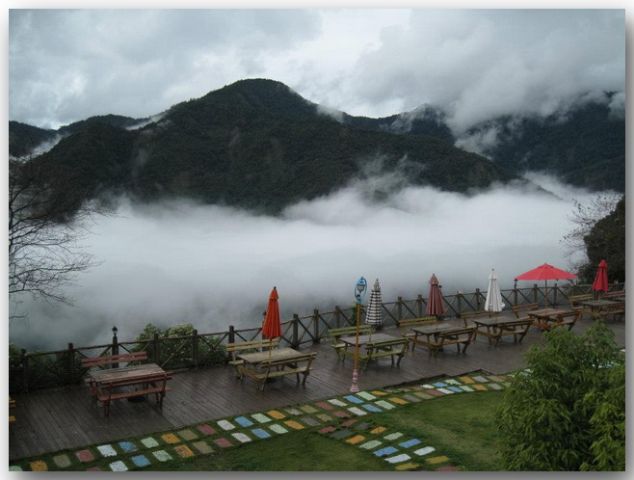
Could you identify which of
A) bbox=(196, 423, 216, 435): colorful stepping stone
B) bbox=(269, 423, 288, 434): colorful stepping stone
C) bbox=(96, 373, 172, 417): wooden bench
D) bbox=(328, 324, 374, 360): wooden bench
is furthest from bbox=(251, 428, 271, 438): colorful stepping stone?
bbox=(328, 324, 374, 360): wooden bench

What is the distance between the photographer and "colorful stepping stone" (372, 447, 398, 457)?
700 cm

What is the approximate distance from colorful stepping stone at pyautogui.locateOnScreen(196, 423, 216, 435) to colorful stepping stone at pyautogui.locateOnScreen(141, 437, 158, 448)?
65 cm

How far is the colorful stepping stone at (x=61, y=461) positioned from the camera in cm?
686

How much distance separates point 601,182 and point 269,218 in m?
10.0

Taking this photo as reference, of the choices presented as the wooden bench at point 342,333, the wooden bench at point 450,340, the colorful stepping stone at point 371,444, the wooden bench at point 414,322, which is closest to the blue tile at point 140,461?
the colorful stepping stone at point 371,444

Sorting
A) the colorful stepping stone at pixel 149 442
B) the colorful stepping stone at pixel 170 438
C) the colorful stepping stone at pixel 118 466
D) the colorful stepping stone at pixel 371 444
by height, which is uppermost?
the colorful stepping stone at pixel 371 444

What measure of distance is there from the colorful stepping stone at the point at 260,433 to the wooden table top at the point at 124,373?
2072 millimetres

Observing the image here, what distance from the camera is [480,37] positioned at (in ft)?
25.2

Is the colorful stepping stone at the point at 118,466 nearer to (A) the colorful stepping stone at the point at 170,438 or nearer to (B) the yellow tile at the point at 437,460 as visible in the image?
(A) the colorful stepping stone at the point at 170,438

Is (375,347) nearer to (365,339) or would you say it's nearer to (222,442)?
(365,339)

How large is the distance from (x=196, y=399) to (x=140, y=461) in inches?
97.1

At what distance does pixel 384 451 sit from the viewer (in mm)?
7082

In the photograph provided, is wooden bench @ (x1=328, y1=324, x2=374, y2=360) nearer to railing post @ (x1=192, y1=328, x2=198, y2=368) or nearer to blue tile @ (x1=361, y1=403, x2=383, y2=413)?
railing post @ (x1=192, y1=328, x2=198, y2=368)

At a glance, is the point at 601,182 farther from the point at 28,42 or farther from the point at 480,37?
the point at 28,42
